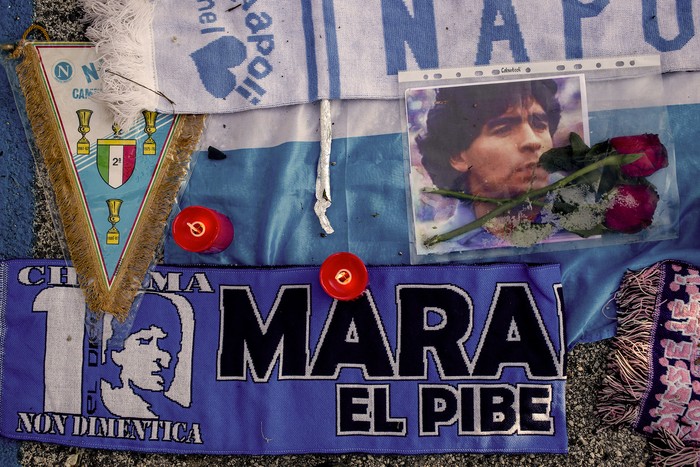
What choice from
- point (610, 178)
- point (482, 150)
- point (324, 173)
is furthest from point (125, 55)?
point (610, 178)

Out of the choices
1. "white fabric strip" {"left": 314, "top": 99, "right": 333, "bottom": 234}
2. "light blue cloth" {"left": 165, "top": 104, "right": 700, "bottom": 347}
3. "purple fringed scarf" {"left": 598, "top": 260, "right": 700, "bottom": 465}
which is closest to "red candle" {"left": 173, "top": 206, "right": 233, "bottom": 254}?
"light blue cloth" {"left": 165, "top": 104, "right": 700, "bottom": 347}

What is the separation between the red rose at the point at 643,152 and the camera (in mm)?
1030

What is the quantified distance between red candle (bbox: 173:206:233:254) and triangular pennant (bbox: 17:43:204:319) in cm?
9

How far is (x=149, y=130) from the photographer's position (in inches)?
43.1

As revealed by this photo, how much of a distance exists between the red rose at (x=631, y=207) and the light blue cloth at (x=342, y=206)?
2.1 inches

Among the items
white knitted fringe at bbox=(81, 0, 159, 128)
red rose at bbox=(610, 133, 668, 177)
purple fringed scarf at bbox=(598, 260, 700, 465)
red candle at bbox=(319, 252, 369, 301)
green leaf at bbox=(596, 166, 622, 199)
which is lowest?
purple fringed scarf at bbox=(598, 260, 700, 465)

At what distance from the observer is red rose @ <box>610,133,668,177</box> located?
40.6 inches

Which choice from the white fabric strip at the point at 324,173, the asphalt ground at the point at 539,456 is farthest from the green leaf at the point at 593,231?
the white fabric strip at the point at 324,173

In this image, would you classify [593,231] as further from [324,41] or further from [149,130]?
[149,130]

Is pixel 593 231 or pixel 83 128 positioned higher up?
pixel 83 128

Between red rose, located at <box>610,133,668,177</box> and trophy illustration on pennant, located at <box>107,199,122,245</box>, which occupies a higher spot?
red rose, located at <box>610,133,668,177</box>

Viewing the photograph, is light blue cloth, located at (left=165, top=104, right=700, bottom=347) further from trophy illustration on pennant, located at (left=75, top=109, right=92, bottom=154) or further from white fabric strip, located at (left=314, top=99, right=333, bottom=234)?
trophy illustration on pennant, located at (left=75, top=109, right=92, bottom=154)

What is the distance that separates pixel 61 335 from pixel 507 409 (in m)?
0.88

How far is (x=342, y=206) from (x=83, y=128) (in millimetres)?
541
